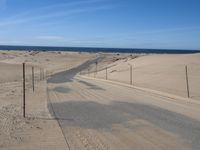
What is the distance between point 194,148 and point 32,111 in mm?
9769

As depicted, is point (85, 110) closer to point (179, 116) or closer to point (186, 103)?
point (179, 116)

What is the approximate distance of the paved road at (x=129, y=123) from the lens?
464 inches

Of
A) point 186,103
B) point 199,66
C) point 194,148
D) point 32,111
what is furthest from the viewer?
point 199,66

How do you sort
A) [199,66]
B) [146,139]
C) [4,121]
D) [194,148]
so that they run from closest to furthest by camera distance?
[194,148] < [146,139] < [4,121] < [199,66]

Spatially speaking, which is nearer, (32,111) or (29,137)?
(29,137)

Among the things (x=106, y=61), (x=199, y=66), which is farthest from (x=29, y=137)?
(x=106, y=61)

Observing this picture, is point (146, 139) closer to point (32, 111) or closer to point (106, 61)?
point (32, 111)

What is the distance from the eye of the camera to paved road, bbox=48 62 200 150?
11.8m

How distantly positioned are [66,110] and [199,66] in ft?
86.7

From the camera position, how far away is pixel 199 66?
1644 inches

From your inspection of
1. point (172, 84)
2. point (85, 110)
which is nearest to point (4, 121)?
point (85, 110)

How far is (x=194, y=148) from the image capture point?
36.6 feet

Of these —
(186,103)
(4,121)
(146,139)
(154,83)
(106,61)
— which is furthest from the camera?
(106,61)

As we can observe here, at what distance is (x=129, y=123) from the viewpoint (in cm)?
1512
